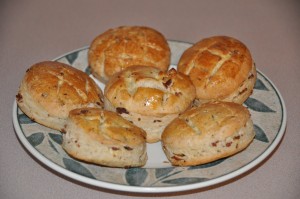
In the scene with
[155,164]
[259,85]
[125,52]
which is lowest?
[155,164]

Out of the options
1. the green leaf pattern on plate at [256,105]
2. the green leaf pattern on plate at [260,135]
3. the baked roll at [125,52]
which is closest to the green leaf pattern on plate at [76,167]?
the baked roll at [125,52]

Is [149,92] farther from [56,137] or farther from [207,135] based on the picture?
[56,137]

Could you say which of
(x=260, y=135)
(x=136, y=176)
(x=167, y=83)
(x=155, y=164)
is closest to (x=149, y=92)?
(x=167, y=83)

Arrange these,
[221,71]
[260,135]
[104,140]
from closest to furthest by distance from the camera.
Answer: [104,140]
[260,135]
[221,71]

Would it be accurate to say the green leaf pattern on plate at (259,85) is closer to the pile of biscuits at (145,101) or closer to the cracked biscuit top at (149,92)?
the pile of biscuits at (145,101)

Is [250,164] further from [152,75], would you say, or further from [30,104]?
[30,104]

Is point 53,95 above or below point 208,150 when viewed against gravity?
above
